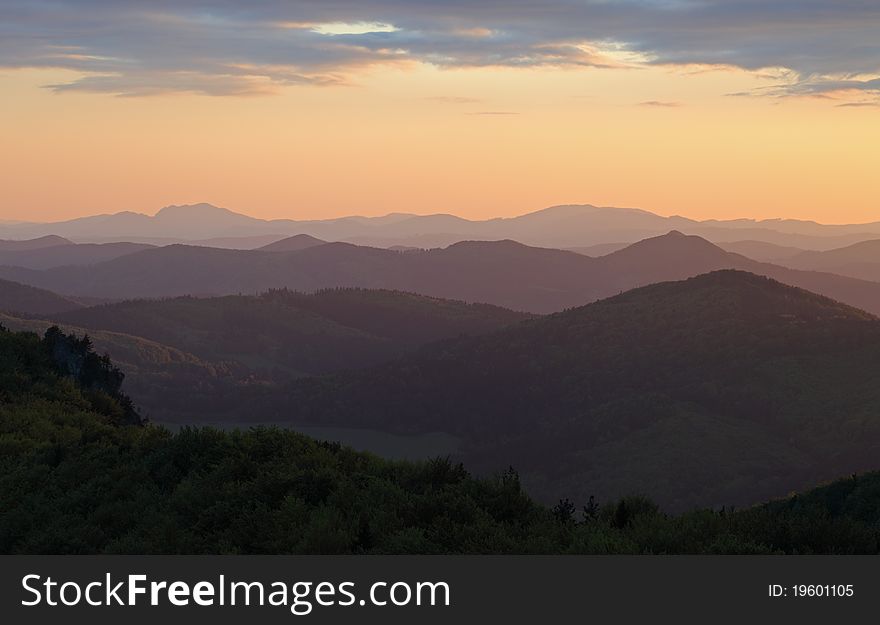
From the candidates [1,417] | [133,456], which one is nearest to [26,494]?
[133,456]

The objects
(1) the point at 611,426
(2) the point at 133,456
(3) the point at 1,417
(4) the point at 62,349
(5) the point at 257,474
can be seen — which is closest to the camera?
(5) the point at 257,474

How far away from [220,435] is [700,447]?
A: 166 metres

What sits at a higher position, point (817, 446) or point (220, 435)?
point (220, 435)

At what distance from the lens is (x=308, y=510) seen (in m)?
18.6

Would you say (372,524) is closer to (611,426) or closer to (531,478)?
(531,478)

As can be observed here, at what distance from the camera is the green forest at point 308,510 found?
53.4 ft

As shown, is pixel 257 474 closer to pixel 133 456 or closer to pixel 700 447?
pixel 133 456

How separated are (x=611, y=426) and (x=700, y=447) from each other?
18.5m

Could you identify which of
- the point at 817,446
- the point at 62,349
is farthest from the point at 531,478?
the point at 62,349

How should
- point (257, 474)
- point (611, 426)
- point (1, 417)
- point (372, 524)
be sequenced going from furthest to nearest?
1. point (611, 426)
2. point (1, 417)
3. point (257, 474)
4. point (372, 524)

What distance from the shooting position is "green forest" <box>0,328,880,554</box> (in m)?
16.3
